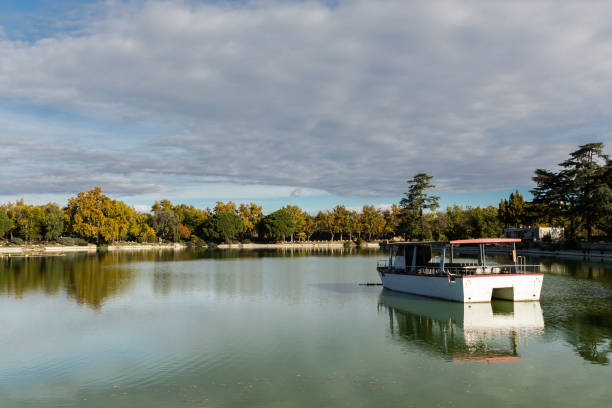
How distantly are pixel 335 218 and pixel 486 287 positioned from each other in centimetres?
12153

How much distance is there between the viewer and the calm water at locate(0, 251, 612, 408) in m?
12.0

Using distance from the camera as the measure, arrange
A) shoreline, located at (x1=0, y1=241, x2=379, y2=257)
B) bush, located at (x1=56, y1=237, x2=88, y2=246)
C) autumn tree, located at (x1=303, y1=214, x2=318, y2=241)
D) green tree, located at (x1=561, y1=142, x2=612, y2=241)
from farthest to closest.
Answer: autumn tree, located at (x1=303, y1=214, x2=318, y2=241) → bush, located at (x1=56, y1=237, x2=88, y2=246) → shoreline, located at (x1=0, y1=241, x2=379, y2=257) → green tree, located at (x1=561, y1=142, x2=612, y2=241)

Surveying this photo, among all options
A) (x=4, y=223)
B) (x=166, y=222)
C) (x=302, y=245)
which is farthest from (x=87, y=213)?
(x=302, y=245)

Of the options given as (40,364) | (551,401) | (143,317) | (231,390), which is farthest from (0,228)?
(551,401)

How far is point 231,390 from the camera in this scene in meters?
12.4

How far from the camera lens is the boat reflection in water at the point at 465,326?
53.9 ft

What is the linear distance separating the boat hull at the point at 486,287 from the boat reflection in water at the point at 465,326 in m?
0.41

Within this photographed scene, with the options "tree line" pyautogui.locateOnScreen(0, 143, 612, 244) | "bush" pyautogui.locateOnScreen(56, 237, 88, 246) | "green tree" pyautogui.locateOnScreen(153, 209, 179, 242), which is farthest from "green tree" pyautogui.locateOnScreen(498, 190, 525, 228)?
"bush" pyautogui.locateOnScreen(56, 237, 88, 246)

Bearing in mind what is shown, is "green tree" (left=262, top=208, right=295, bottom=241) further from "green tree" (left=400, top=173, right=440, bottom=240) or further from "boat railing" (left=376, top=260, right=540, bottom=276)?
"boat railing" (left=376, top=260, right=540, bottom=276)

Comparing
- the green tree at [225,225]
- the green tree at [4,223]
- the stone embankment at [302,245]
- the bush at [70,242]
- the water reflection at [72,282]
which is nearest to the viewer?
the water reflection at [72,282]

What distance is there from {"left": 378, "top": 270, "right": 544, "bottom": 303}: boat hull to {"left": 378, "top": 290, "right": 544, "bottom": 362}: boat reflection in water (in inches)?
16.3

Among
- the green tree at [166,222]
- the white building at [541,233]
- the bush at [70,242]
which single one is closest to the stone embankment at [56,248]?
the bush at [70,242]

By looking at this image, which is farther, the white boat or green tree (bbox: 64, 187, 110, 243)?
green tree (bbox: 64, 187, 110, 243)

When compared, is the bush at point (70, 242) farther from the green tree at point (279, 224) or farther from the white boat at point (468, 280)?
the white boat at point (468, 280)
